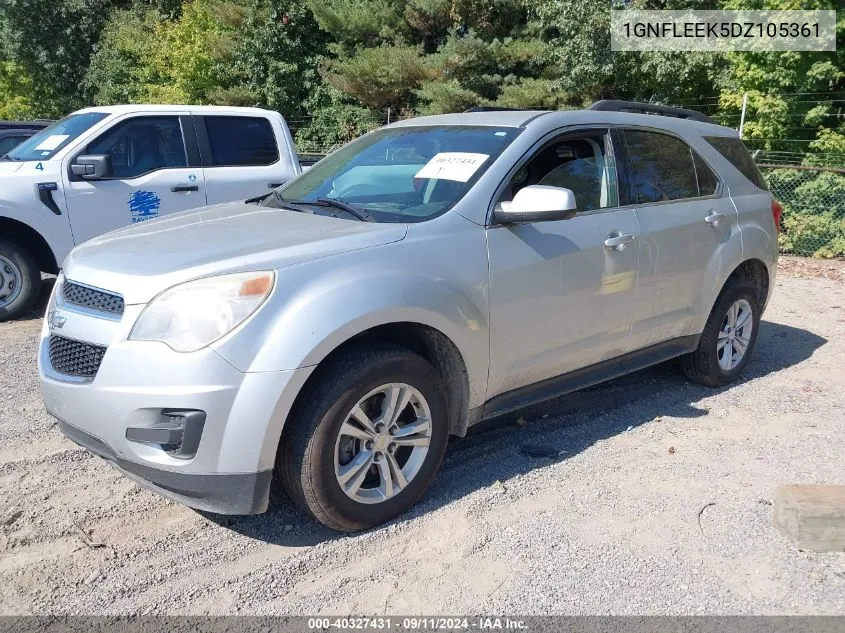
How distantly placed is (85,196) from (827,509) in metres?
6.30

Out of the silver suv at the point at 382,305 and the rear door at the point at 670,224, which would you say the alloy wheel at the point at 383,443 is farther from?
the rear door at the point at 670,224

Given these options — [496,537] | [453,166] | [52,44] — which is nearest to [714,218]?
[453,166]

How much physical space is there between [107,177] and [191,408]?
481 centimetres

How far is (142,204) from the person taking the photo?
22.9 feet

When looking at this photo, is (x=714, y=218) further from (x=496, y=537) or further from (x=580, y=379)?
(x=496, y=537)

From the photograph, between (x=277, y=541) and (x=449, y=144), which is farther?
(x=449, y=144)

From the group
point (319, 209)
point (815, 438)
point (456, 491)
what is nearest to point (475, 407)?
point (456, 491)

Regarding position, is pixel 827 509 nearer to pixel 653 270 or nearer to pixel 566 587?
pixel 566 587

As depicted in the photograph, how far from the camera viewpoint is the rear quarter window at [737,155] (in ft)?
17.1

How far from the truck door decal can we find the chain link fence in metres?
9.09

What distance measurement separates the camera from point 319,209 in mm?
3887

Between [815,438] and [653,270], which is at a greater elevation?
[653,270]

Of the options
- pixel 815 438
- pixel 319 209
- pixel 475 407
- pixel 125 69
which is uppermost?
pixel 125 69

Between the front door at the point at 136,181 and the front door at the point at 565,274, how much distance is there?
4.28 m
